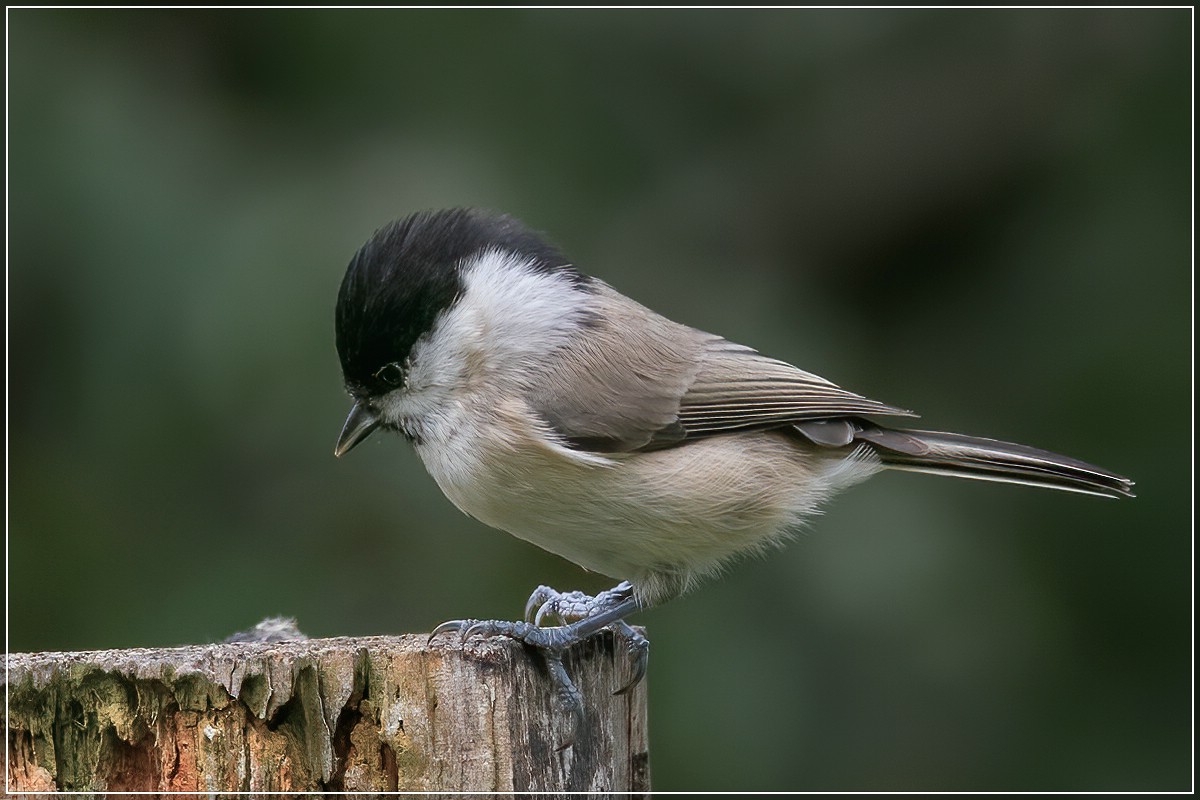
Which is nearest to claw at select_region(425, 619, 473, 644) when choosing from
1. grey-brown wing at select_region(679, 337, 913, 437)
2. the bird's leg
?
the bird's leg

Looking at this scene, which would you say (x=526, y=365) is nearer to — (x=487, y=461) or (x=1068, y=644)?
(x=487, y=461)

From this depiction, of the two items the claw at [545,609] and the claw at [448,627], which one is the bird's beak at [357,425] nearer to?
the claw at [545,609]

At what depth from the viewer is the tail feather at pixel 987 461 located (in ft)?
8.85

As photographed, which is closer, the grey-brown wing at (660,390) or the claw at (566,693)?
the claw at (566,693)

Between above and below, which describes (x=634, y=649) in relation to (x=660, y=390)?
below

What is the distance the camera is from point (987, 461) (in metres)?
2.75

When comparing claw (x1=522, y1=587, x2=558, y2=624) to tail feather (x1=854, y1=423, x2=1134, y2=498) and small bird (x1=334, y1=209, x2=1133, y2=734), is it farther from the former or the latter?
tail feather (x1=854, y1=423, x2=1134, y2=498)

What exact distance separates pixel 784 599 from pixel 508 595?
76cm

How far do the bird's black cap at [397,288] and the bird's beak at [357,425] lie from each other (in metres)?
0.05

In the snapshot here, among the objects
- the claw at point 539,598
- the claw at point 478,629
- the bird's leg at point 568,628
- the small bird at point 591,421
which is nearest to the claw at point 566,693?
the bird's leg at point 568,628


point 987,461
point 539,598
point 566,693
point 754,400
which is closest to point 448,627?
point 566,693

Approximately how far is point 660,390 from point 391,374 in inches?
22.8

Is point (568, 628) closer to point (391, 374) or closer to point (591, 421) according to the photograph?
point (591, 421)

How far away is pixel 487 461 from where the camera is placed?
8.02ft
